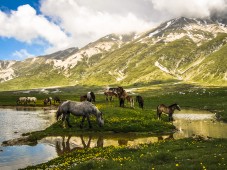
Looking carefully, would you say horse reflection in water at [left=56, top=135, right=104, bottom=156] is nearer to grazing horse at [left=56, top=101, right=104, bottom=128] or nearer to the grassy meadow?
the grassy meadow

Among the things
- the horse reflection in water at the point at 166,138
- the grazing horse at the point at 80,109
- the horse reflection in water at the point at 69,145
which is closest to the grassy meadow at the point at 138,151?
the grazing horse at the point at 80,109

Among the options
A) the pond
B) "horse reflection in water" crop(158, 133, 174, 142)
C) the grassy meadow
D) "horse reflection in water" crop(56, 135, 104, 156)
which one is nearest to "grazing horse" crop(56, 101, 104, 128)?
the grassy meadow

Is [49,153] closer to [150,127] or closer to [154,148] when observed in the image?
[154,148]

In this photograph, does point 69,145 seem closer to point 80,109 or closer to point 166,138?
point 80,109

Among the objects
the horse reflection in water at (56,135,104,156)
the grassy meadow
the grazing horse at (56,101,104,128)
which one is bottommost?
the horse reflection in water at (56,135,104,156)

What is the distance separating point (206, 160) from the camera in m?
21.6

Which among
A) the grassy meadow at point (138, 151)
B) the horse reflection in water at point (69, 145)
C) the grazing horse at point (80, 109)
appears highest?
the grazing horse at point (80, 109)

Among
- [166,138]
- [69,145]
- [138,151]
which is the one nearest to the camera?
[138,151]

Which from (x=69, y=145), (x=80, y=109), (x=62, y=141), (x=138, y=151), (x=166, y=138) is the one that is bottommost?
(x=69, y=145)

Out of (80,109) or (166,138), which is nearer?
(166,138)

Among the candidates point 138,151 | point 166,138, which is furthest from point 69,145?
point 166,138

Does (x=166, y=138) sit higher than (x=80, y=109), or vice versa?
(x=80, y=109)

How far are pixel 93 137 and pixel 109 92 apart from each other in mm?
35345

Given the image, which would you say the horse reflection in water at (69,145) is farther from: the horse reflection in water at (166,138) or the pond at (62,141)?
the horse reflection in water at (166,138)
